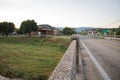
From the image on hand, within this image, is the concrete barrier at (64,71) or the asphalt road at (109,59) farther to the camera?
the asphalt road at (109,59)

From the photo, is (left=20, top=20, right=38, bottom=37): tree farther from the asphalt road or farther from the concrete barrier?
the concrete barrier

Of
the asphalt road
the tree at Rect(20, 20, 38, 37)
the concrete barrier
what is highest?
the tree at Rect(20, 20, 38, 37)

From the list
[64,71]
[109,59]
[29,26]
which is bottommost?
[109,59]

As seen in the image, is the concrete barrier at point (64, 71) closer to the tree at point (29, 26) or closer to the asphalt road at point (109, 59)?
the asphalt road at point (109, 59)

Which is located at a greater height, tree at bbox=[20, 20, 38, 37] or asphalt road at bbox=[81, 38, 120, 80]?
tree at bbox=[20, 20, 38, 37]

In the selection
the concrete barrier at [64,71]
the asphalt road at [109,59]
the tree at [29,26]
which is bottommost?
the asphalt road at [109,59]

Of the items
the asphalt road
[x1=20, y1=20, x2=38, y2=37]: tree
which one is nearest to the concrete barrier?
the asphalt road

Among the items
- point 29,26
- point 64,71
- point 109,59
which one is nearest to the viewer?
point 64,71

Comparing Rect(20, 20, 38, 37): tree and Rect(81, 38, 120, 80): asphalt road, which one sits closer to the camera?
Rect(81, 38, 120, 80): asphalt road

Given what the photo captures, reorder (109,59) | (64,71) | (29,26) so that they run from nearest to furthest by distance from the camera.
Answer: (64,71) → (109,59) → (29,26)

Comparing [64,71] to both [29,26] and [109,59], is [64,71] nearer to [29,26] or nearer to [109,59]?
[109,59]

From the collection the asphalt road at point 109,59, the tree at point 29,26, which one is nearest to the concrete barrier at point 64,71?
the asphalt road at point 109,59

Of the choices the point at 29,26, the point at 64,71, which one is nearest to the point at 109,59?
the point at 64,71

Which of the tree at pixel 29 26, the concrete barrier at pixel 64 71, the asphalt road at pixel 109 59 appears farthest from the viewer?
the tree at pixel 29 26
